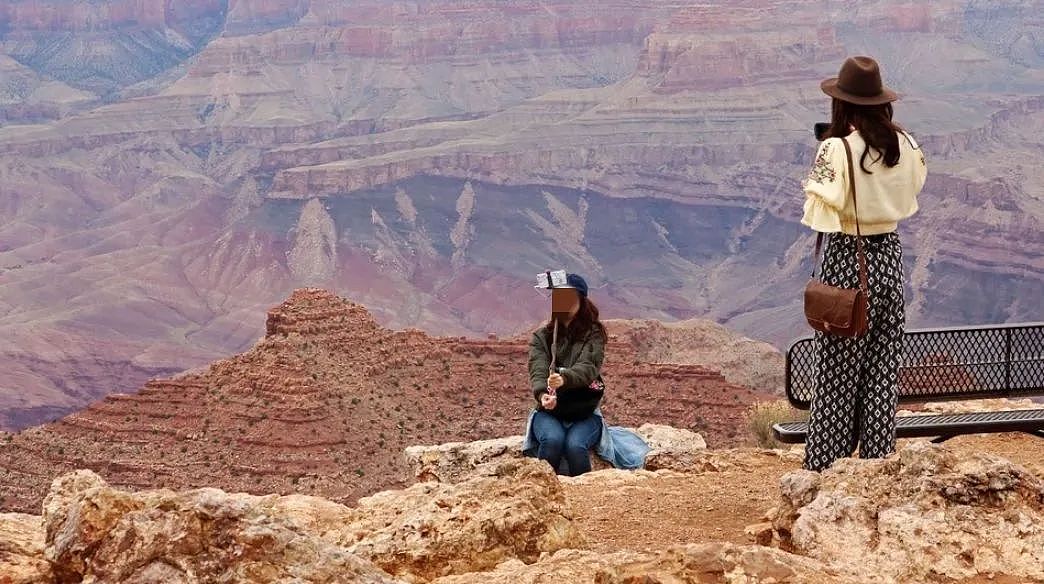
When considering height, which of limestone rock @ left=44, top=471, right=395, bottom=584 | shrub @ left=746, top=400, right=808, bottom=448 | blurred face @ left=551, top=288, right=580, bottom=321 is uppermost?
blurred face @ left=551, top=288, right=580, bottom=321

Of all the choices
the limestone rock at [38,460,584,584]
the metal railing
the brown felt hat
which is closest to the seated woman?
the metal railing

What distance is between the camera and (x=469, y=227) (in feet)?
386

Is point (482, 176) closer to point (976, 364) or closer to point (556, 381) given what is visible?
point (556, 381)

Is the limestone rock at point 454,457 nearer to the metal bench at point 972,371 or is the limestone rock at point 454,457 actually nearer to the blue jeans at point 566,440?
the blue jeans at point 566,440

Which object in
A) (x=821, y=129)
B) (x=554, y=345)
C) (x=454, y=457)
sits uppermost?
(x=821, y=129)

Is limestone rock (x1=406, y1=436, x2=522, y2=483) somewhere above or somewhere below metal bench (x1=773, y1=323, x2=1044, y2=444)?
below

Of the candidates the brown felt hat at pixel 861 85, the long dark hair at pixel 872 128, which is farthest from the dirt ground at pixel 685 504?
the brown felt hat at pixel 861 85

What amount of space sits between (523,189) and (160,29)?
85.4m

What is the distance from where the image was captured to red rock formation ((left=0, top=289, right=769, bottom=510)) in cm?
3212

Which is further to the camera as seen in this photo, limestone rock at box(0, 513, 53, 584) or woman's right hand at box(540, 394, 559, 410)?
woman's right hand at box(540, 394, 559, 410)

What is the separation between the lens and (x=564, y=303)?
10422 mm

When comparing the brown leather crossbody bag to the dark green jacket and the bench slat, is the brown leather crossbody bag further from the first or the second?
the dark green jacket

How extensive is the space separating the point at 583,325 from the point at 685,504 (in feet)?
8.10

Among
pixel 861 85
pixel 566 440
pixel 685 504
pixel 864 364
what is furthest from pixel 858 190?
pixel 566 440
